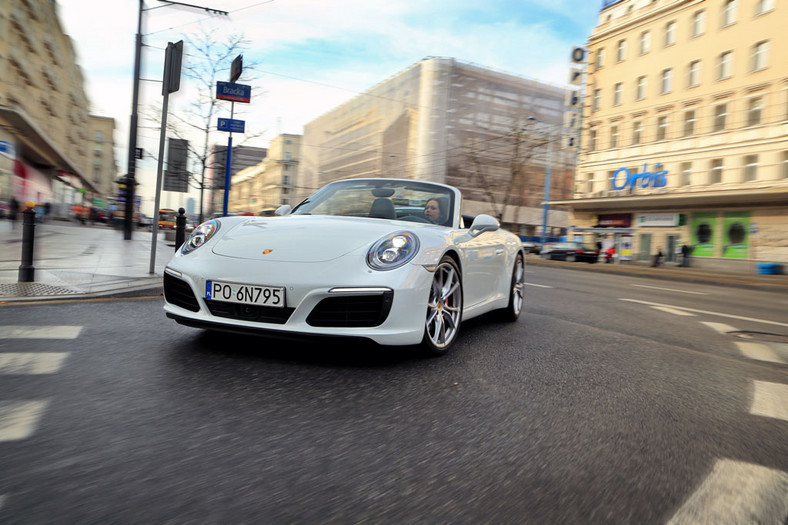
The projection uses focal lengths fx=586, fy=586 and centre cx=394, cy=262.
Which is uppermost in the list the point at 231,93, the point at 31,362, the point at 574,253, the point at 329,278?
the point at 231,93

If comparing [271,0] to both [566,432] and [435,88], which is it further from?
[435,88]

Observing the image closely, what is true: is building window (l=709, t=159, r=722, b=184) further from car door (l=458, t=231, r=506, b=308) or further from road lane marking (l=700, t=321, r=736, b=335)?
car door (l=458, t=231, r=506, b=308)

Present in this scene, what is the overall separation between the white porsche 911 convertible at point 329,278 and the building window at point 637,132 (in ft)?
113

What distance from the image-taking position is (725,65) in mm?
30438

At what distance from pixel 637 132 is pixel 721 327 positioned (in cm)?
3228

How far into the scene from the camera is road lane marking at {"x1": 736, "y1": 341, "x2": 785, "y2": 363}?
4.53 metres

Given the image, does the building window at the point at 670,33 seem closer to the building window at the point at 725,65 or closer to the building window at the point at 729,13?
the building window at the point at 729,13

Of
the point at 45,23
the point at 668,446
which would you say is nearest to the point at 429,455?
the point at 668,446

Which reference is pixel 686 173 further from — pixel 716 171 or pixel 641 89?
pixel 641 89

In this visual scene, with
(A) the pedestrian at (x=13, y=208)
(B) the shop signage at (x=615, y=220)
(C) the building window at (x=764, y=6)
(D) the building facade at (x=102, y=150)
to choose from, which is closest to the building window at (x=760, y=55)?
(C) the building window at (x=764, y=6)

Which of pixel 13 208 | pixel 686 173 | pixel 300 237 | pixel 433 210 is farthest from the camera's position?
pixel 686 173

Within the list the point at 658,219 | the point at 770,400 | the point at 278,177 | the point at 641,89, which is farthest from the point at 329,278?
the point at 278,177

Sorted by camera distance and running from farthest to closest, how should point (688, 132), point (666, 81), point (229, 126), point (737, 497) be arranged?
1. point (666, 81)
2. point (688, 132)
3. point (229, 126)
4. point (737, 497)

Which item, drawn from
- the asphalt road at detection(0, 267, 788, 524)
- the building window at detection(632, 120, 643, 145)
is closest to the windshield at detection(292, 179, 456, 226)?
the asphalt road at detection(0, 267, 788, 524)
